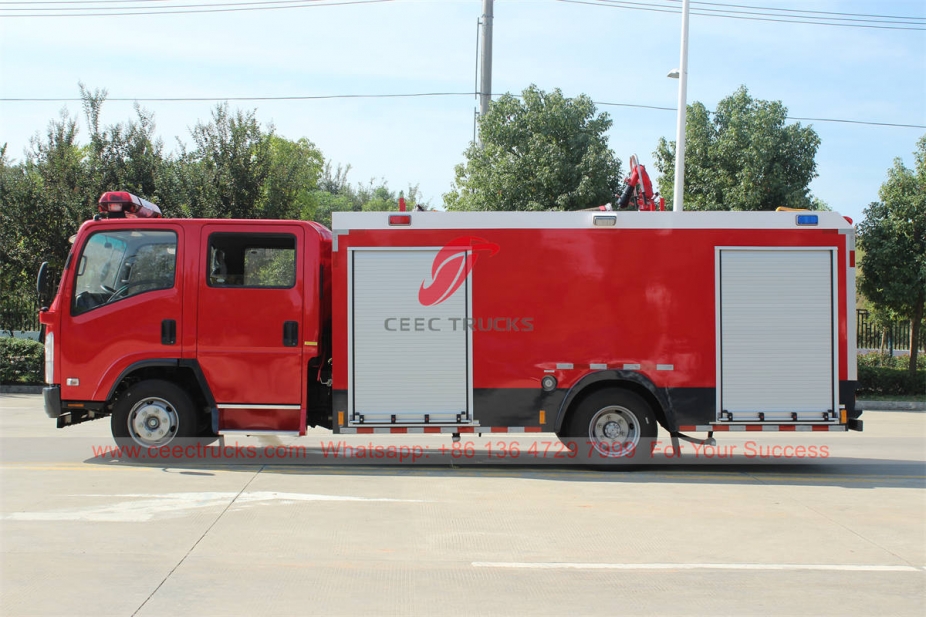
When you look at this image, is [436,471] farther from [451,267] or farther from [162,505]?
[162,505]

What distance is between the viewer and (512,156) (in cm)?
1964

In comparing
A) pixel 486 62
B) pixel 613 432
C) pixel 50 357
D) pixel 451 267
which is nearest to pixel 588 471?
pixel 613 432

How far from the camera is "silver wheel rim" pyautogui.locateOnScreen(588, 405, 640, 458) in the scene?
915 centimetres

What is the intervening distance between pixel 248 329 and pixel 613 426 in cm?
435

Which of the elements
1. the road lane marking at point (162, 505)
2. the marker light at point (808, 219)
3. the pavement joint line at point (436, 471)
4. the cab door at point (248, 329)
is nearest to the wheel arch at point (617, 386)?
the pavement joint line at point (436, 471)

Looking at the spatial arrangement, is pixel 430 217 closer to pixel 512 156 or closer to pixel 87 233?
pixel 87 233

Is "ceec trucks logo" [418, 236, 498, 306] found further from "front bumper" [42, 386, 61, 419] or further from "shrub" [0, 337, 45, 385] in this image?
"shrub" [0, 337, 45, 385]

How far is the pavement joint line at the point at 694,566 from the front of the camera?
569 centimetres

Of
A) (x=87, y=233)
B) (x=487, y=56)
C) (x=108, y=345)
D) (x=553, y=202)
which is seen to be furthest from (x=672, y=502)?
(x=487, y=56)

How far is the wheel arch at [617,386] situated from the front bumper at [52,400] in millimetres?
5697

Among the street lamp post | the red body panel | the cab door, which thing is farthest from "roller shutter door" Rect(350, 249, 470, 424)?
the street lamp post

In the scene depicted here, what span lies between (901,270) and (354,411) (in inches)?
609

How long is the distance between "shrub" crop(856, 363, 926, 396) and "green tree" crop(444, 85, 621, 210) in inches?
306

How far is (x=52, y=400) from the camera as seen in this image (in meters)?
9.05
